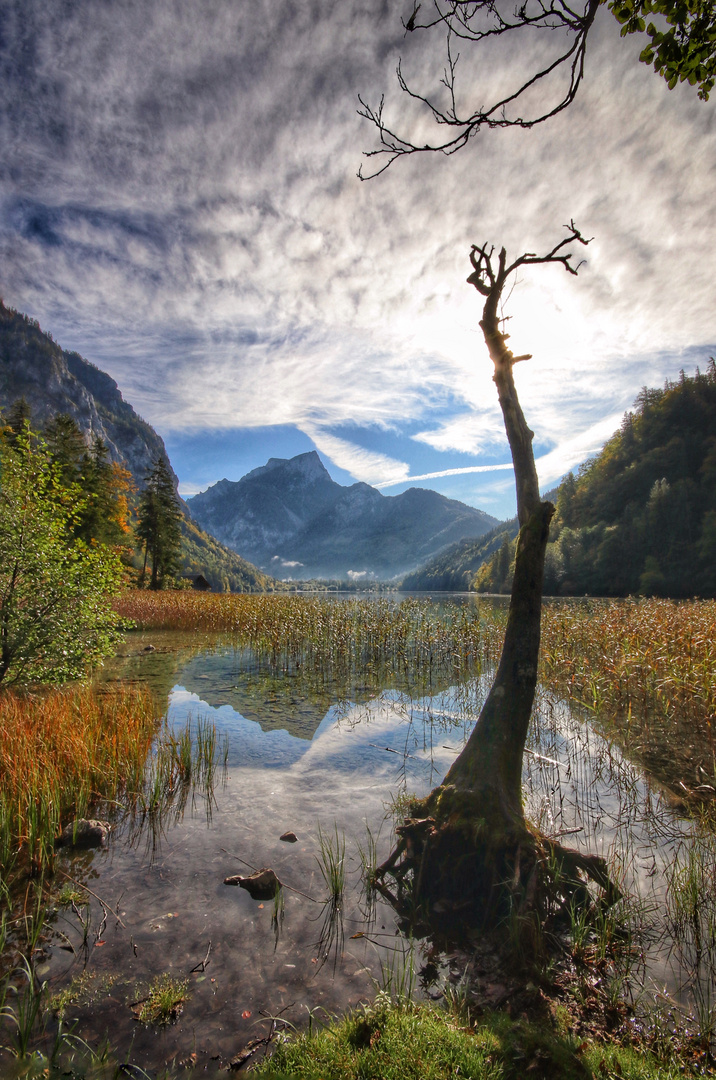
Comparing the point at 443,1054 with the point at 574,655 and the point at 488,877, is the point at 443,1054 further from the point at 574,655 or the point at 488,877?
the point at 574,655

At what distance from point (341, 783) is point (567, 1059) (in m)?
5.46

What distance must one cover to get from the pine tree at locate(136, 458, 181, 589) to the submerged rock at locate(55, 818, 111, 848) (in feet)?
154

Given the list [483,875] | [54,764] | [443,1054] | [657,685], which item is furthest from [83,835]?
[657,685]

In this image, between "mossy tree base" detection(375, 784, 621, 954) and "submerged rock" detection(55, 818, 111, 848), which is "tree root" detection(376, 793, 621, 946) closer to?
"mossy tree base" detection(375, 784, 621, 954)

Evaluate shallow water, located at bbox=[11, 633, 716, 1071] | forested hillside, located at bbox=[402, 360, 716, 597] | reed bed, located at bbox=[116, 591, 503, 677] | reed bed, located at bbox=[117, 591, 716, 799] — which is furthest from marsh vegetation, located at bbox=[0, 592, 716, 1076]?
forested hillside, located at bbox=[402, 360, 716, 597]

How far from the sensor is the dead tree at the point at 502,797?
448cm

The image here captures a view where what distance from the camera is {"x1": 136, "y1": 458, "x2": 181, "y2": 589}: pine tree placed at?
4928 centimetres

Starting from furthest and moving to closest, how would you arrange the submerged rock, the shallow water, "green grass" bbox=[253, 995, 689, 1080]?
the submerged rock
the shallow water
"green grass" bbox=[253, 995, 689, 1080]

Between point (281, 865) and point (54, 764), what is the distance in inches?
160

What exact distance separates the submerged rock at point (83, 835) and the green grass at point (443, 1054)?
4.04m

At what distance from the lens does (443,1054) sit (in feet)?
8.71

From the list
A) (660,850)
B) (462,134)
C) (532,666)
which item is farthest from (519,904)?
(462,134)

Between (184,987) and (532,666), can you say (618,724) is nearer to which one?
(532,666)

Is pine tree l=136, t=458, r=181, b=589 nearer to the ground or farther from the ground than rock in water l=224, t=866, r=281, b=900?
farther from the ground
